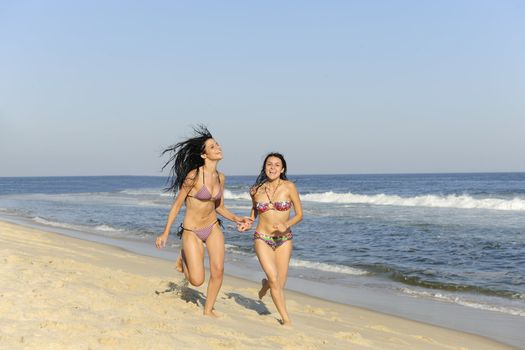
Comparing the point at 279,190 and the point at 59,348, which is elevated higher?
the point at 279,190

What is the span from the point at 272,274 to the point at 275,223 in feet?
1.78

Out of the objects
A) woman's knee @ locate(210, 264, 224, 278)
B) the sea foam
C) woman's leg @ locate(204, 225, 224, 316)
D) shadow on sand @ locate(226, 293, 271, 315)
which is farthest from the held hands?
the sea foam

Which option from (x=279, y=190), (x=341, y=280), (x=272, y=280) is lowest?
(x=341, y=280)

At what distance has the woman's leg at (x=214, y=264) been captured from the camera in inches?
238

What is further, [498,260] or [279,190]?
[498,260]

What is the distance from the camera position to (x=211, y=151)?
6.23m

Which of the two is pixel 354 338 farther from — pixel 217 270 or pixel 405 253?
pixel 405 253

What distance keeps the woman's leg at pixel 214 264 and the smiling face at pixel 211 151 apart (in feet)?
2.42

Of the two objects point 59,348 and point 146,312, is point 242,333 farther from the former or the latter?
point 59,348

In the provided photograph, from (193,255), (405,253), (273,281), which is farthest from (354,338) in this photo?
(405,253)

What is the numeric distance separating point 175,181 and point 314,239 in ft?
34.9

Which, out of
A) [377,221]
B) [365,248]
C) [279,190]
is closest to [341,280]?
[365,248]

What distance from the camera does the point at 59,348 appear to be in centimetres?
430

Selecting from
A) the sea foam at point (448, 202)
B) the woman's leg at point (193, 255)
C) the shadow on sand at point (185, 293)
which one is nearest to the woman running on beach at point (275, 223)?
the woman's leg at point (193, 255)
